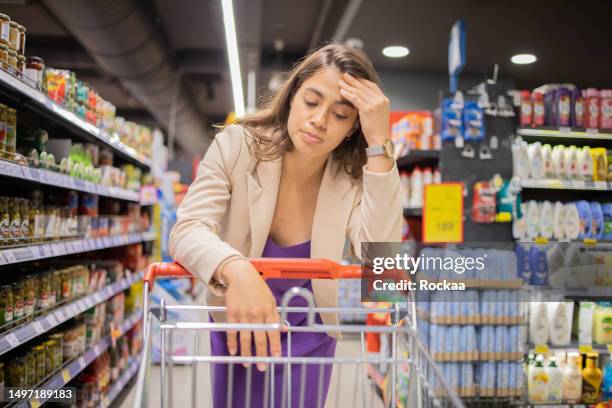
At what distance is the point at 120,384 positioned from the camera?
4.29 m

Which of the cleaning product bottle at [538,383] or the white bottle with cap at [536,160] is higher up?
the white bottle with cap at [536,160]

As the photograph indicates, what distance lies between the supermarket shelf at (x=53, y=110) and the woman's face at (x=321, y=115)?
124 cm

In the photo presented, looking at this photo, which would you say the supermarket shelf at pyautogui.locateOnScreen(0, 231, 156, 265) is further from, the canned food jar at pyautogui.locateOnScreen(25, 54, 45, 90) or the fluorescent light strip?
the fluorescent light strip

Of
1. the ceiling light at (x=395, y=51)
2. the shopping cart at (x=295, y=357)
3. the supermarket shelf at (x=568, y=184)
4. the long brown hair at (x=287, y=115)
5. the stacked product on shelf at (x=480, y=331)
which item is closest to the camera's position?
the shopping cart at (x=295, y=357)

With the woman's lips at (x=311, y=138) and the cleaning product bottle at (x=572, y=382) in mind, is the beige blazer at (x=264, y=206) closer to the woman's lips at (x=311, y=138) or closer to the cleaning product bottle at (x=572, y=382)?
the woman's lips at (x=311, y=138)

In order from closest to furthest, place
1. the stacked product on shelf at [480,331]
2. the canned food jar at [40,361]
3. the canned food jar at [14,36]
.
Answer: the canned food jar at [14,36], the canned food jar at [40,361], the stacked product on shelf at [480,331]

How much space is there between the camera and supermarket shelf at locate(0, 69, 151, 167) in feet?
7.25

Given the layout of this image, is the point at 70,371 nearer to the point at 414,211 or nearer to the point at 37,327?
the point at 37,327

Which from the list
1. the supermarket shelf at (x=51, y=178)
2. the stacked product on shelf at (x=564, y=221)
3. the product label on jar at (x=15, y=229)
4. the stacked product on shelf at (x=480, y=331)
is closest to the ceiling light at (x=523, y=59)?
the stacked product on shelf at (x=564, y=221)

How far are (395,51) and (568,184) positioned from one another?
3.17m

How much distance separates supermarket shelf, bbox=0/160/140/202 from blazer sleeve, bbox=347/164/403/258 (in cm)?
142

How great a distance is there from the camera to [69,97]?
312cm

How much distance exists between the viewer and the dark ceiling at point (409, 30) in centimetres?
398

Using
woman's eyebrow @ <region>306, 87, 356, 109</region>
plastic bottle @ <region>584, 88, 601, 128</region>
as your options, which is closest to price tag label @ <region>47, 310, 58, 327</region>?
woman's eyebrow @ <region>306, 87, 356, 109</region>
